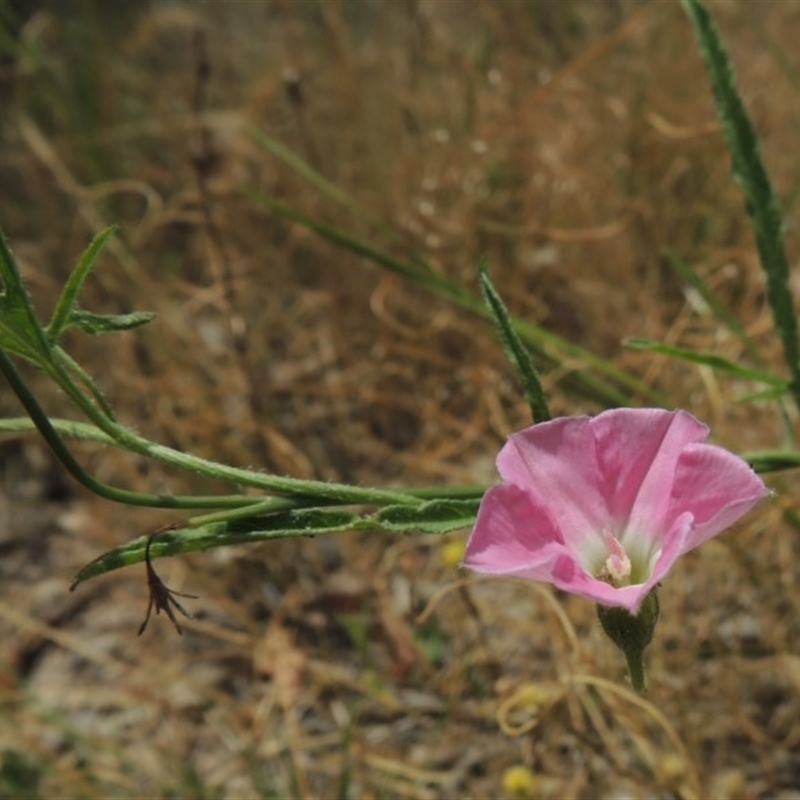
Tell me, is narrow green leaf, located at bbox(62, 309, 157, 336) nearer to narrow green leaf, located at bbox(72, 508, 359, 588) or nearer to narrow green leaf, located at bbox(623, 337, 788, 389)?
narrow green leaf, located at bbox(72, 508, 359, 588)

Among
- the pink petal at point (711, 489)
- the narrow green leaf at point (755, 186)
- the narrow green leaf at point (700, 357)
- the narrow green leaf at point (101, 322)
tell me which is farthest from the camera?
the narrow green leaf at point (755, 186)

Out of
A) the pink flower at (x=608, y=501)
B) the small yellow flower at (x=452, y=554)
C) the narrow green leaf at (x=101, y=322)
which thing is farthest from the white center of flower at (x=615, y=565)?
the small yellow flower at (x=452, y=554)

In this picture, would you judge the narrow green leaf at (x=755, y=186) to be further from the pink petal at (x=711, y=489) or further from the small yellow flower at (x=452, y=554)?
the small yellow flower at (x=452, y=554)

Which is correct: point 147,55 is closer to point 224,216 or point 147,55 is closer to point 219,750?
point 224,216

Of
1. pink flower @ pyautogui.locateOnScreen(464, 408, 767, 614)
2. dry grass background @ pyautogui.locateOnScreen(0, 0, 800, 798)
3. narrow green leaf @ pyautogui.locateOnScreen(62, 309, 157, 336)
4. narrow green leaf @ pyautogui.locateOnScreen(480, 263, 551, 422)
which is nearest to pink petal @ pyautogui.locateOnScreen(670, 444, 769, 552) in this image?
pink flower @ pyautogui.locateOnScreen(464, 408, 767, 614)

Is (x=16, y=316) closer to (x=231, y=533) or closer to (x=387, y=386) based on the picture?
(x=231, y=533)

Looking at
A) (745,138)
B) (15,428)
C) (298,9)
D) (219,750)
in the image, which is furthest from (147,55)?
(15,428)
